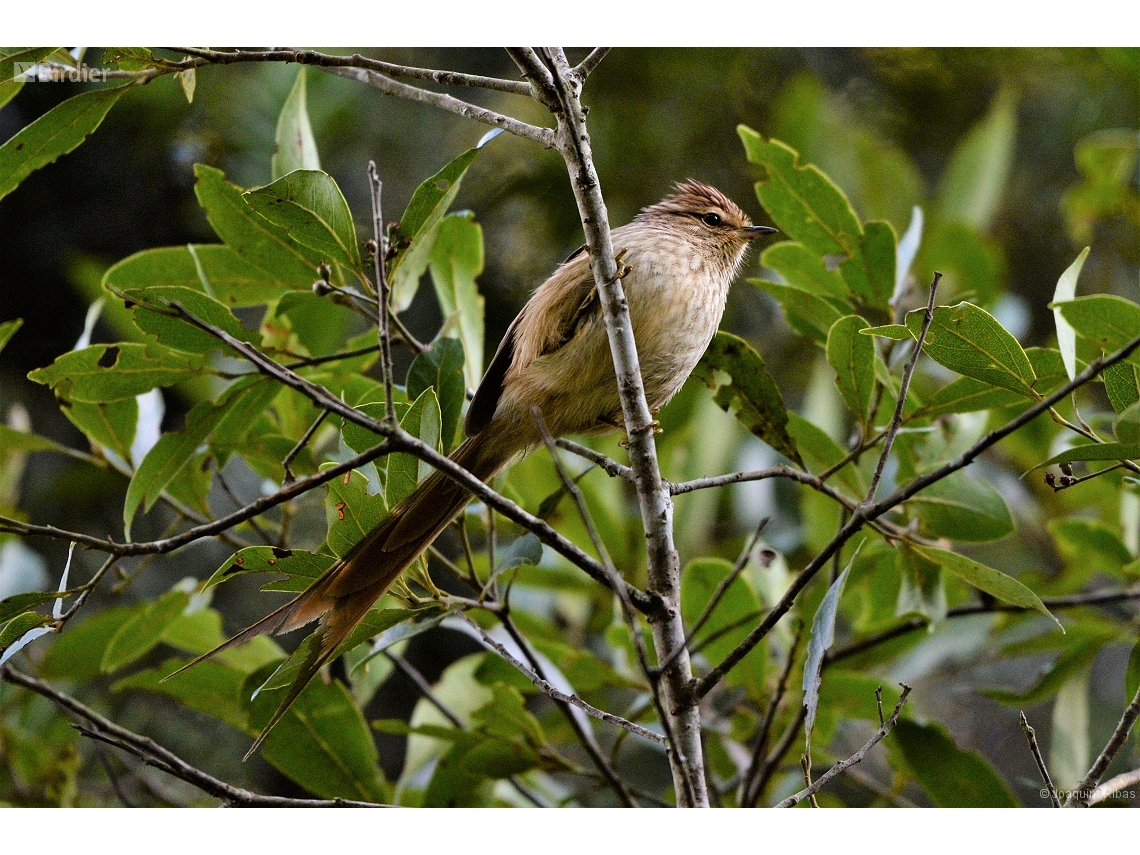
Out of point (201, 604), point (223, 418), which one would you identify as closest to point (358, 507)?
point (223, 418)

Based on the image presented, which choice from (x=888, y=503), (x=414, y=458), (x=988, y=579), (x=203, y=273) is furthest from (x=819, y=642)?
(x=203, y=273)

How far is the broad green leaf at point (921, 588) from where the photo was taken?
1.84 metres

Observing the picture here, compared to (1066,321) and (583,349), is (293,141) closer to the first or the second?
(583,349)

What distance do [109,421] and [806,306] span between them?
4.03ft

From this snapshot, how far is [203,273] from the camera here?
5.98ft

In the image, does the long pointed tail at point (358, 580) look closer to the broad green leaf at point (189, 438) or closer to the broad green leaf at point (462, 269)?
the broad green leaf at point (189, 438)

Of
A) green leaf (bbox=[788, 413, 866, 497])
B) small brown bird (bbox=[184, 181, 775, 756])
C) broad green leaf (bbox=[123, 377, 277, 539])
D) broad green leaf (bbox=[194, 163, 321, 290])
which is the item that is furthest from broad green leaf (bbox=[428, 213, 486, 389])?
green leaf (bbox=[788, 413, 866, 497])

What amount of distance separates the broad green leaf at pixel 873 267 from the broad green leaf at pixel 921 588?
44cm

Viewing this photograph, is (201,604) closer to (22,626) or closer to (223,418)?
(223,418)

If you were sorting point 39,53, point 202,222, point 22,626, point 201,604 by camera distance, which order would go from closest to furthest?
point 22,626 → point 39,53 → point 201,604 → point 202,222

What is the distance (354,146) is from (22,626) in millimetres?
1822

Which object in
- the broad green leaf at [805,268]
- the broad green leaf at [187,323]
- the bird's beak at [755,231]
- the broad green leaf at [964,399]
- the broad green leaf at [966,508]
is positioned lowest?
the broad green leaf at [966,508]

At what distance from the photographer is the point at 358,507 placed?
149 cm

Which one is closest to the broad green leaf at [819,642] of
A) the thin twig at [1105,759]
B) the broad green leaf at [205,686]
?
the thin twig at [1105,759]
